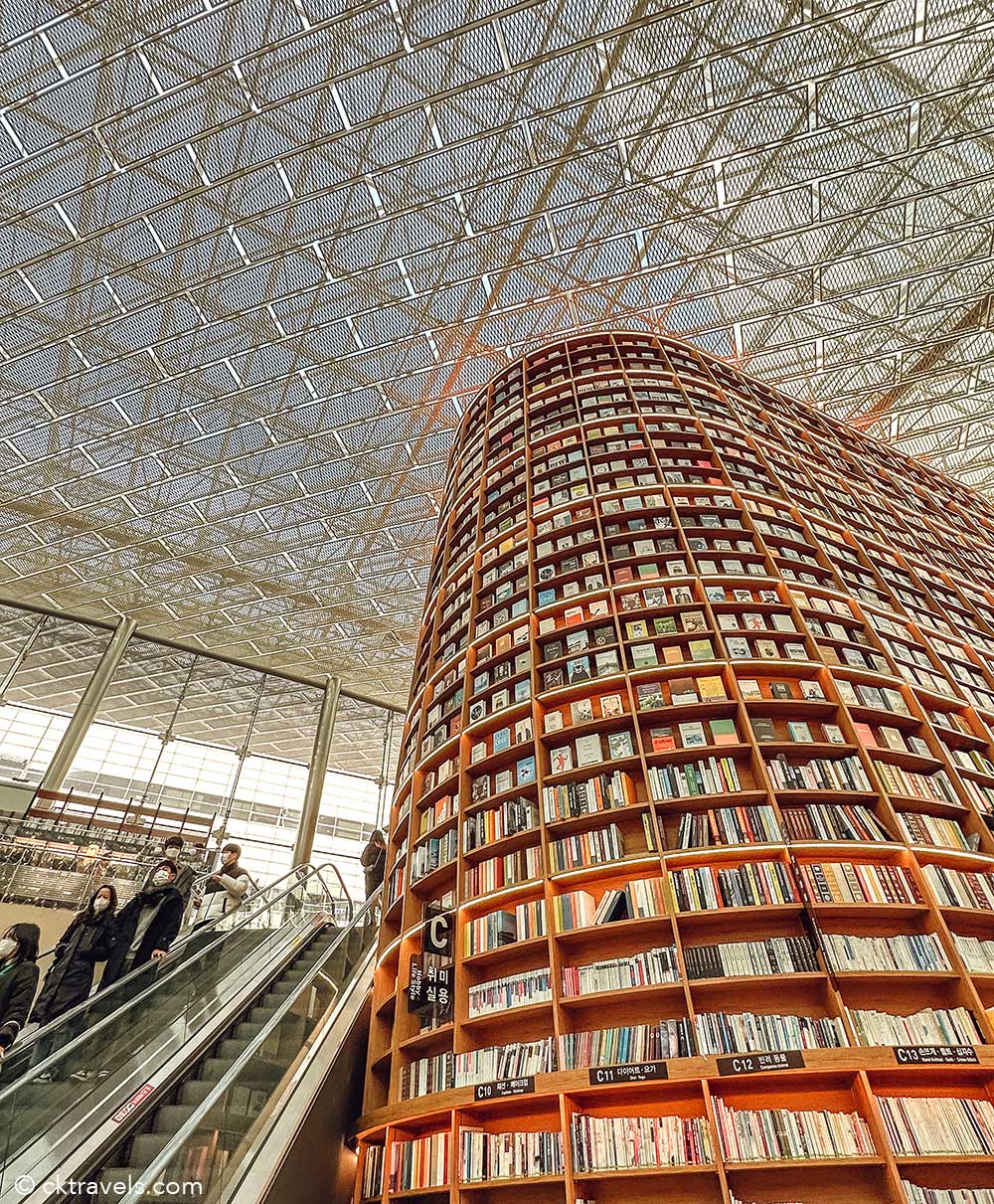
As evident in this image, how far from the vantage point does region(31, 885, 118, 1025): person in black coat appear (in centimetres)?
422

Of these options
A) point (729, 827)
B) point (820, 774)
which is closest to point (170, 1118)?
point (729, 827)

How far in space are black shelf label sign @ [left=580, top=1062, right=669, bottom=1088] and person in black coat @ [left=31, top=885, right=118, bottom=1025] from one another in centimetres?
332

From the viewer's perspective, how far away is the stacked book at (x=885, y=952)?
2895mm

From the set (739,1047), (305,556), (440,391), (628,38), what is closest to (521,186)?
(628,38)

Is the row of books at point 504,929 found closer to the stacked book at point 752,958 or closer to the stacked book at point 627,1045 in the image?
the stacked book at point 627,1045

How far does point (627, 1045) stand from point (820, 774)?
64.5 inches

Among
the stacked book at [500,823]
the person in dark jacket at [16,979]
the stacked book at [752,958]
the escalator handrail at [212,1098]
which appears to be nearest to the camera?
the escalator handrail at [212,1098]

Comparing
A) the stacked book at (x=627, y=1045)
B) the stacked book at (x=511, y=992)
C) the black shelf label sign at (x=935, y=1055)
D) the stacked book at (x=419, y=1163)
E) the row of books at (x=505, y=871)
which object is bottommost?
the stacked book at (x=419, y=1163)

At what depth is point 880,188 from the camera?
9.05 meters

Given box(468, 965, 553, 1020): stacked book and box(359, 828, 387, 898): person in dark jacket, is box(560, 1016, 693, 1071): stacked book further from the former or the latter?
box(359, 828, 387, 898): person in dark jacket

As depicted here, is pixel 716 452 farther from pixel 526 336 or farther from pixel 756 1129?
pixel 526 336


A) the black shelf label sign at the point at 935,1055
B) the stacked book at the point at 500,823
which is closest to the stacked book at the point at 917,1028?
the black shelf label sign at the point at 935,1055

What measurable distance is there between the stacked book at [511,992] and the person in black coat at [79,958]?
2.63 meters

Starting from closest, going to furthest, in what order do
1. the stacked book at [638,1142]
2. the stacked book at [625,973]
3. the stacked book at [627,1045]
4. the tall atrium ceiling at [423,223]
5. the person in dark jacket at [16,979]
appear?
1. the stacked book at [638,1142]
2. the stacked book at [627,1045]
3. the stacked book at [625,973]
4. the person in dark jacket at [16,979]
5. the tall atrium ceiling at [423,223]
